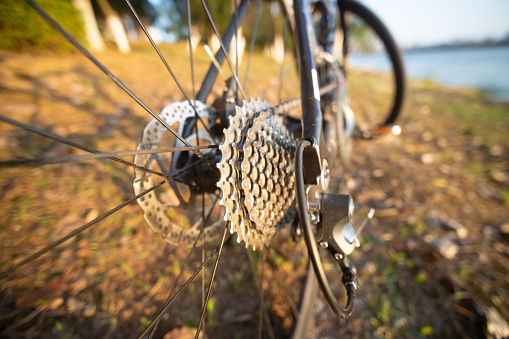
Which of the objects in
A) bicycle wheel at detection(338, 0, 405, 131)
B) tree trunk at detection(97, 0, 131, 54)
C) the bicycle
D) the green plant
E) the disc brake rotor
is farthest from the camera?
tree trunk at detection(97, 0, 131, 54)

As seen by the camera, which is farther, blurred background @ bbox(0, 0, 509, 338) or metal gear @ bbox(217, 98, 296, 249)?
blurred background @ bbox(0, 0, 509, 338)

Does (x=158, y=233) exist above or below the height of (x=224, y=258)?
above

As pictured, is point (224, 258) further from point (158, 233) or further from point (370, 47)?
point (370, 47)

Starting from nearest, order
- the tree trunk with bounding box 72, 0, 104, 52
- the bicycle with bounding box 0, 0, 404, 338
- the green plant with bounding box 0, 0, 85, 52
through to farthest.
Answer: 1. the bicycle with bounding box 0, 0, 404, 338
2. the green plant with bounding box 0, 0, 85, 52
3. the tree trunk with bounding box 72, 0, 104, 52

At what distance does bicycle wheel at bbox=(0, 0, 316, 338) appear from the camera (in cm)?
60

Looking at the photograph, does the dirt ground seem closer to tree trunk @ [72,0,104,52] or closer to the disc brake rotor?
the disc brake rotor

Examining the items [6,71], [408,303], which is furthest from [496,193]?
[6,71]

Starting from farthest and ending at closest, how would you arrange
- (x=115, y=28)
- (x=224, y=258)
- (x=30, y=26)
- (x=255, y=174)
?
1. (x=115, y=28)
2. (x=30, y=26)
3. (x=224, y=258)
4. (x=255, y=174)

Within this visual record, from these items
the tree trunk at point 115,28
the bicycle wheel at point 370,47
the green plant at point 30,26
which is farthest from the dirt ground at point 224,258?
the tree trunk at point 115,28

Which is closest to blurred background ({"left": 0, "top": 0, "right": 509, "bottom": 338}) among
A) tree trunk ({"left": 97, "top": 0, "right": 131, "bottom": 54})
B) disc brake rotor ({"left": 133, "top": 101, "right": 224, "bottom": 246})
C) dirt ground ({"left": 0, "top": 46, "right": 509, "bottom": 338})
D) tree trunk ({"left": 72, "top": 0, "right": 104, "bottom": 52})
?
dirt ground ({"left": 0, "top": 46, "right": 509, "bottom": 338})

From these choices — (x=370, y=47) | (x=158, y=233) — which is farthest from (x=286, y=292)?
(x=370, y=47)

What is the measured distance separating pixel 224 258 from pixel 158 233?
16.6 inches

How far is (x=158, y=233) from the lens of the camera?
727 millimetres

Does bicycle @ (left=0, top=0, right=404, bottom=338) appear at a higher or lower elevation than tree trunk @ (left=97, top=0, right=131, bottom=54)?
lower
